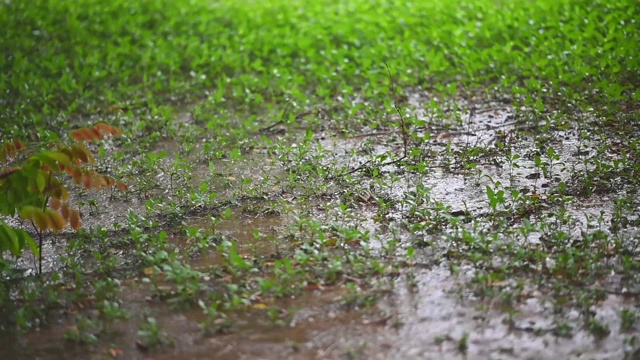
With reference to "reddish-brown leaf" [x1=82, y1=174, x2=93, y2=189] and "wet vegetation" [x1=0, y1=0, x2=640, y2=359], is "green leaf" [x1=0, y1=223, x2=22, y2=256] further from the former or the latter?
"reddish-brown leaf" [x1=82, y1=174, x2=93, y2=189]

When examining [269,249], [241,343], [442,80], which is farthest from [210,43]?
[241,343]

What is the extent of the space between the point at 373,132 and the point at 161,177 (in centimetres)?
185

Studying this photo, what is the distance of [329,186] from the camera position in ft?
17.6

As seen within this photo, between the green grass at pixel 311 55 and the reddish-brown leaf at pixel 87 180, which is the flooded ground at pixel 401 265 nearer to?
the reddish-brown leaf at pixel 87 180

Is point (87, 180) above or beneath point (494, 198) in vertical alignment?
above

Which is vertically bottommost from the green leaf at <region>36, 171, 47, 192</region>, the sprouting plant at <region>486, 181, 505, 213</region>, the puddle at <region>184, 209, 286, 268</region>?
the puddle at <region>184, 209, 286, 268</region>

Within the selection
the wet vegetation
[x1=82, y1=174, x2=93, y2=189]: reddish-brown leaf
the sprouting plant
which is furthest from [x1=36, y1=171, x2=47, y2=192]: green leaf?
the sprouting plant

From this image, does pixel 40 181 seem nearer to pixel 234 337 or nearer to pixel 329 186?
pixel 234 337

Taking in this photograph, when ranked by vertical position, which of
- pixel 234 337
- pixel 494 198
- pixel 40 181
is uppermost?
pixel 40 181

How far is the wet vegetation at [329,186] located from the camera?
371 centimetres

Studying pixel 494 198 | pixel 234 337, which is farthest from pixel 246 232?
pixel 494 198

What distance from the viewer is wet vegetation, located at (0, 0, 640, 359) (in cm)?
371

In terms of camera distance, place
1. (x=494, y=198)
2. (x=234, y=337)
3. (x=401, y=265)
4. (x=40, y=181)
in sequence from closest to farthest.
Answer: (x=234, y=337) → (x=40, y=181) → (x=401, y=265) → (x=494, y=198)

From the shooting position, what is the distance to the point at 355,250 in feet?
14.5
